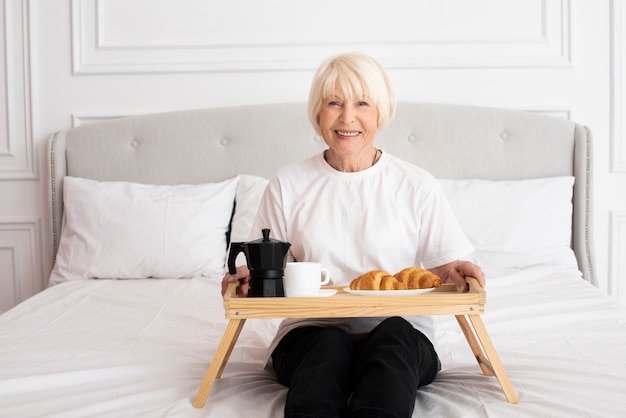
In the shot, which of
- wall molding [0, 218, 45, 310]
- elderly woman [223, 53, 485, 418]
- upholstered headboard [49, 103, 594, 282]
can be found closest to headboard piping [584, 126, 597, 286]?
upholstered headboard [49, 103, 594, 282]

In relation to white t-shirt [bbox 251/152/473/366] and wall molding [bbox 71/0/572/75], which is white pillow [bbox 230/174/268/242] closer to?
wall molding [bbox 71/0/572/75]

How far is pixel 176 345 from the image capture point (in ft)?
6.80

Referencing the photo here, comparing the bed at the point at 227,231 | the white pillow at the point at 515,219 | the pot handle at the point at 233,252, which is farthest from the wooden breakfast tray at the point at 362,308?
the white pillow at the point at 515,219

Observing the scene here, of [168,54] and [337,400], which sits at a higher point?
[168,54]

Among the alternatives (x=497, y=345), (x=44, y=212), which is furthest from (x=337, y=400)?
(x=44, y=212)

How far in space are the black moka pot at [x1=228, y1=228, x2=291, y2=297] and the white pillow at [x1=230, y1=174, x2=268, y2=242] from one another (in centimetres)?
136

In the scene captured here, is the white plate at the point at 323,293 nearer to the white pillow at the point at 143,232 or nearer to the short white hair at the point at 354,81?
the short white hair at the point at 354,81

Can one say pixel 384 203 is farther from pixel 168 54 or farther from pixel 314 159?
pixel 168 54

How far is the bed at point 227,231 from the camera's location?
2.04m

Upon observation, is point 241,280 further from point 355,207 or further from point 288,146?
point 288,146

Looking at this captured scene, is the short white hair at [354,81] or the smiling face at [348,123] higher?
the short white hair at [354,81]

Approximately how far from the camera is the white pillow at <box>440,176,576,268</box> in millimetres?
2930

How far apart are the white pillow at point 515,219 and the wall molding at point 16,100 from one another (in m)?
1.84

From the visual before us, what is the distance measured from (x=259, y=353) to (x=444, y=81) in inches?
69.6
